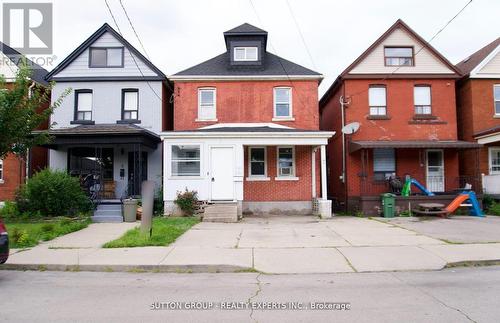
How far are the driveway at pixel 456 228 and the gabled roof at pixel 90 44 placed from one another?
13.4 metres

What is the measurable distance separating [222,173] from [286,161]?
3480 millimetres

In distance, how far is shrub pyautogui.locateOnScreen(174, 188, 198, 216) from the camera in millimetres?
16000

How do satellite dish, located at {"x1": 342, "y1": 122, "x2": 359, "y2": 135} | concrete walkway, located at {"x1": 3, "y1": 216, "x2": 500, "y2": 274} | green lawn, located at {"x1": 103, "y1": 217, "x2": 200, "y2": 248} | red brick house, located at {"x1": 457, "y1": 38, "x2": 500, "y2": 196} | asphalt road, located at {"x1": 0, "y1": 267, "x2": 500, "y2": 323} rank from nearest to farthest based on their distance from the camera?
asphalt road, located at {"x1": 0, "y1": 267, "x2": 500, "y2": 323} → concrete walkway, located at {"x1": 3, "y1": 216, "x2": 500, "y2": 274} → green lawn, located at {"x1": 103, "y1": 217, "x2": 200, "y2": 248} → satellite dish, located at {"x1": 342, "y1": 122, "x2": 359, "y2": 135} → red brick house, located at {"x1": 457, "y1": 38, "x2": 500, "y2": 196}

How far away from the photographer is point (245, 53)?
2009cm

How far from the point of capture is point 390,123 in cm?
1903

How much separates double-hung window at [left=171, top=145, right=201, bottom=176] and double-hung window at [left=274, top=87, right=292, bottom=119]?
4.85 meters

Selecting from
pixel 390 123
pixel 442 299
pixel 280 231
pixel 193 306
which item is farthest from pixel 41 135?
pixel 390 123

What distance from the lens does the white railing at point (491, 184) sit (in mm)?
18438

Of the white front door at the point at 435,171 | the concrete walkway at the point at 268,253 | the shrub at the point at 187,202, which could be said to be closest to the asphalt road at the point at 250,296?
the concrete walkway at the point at 268,253

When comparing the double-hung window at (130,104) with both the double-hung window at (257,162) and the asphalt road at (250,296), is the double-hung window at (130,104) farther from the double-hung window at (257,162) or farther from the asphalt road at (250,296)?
the asphalt road at (250,296)

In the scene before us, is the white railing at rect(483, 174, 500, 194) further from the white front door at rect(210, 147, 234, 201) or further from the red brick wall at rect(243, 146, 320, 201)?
the white front door at rect(210, 147, 234, 201)

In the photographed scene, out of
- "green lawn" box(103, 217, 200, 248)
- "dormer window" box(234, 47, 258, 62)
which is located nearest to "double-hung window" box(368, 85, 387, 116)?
"dormer window" box(234, 47, 258, 62)

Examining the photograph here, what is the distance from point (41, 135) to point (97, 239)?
15.4 ft

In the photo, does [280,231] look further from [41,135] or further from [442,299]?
[41,135]
